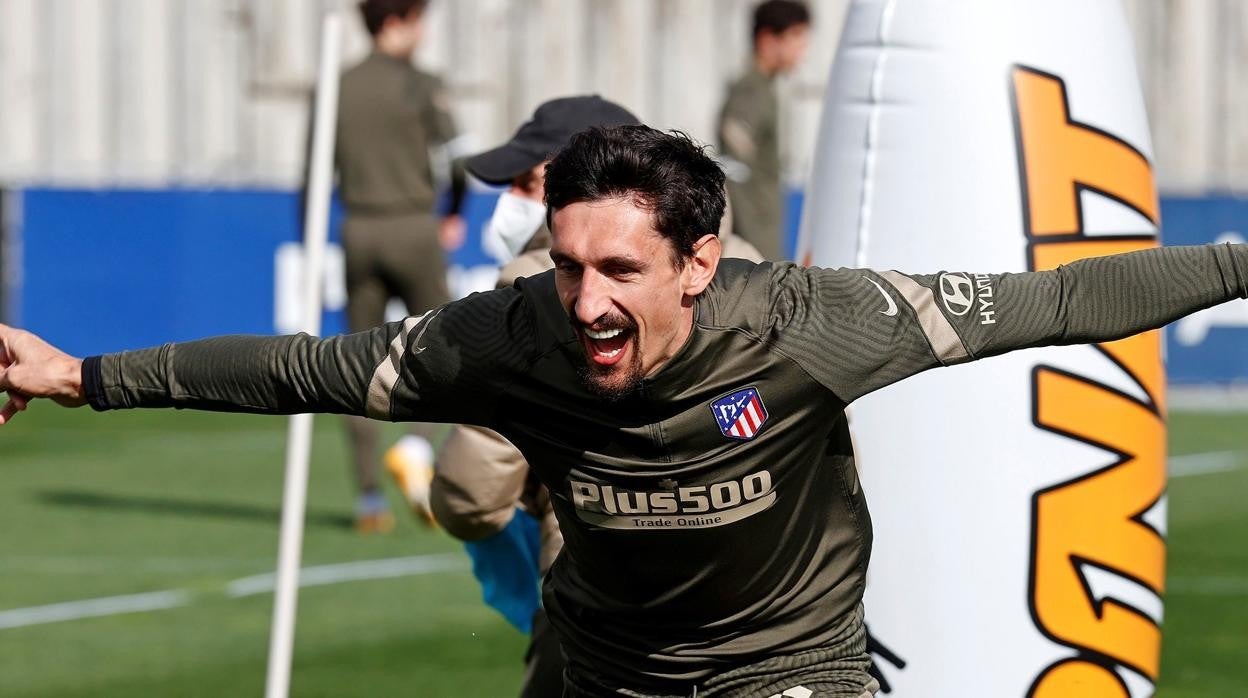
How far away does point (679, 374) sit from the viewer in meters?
3.78

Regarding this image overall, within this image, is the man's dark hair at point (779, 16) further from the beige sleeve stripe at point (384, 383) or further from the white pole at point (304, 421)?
the beige sleeve stripe at point (384, 383)

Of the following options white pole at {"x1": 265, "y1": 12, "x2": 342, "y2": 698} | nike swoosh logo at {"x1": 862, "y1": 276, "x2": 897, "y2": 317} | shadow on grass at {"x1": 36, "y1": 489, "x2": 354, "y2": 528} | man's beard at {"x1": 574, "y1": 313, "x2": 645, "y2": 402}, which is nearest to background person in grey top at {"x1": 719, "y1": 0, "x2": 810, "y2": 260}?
shadow on grass at {"x1": 36, "y1": 489, "x2": 354, "y2": 528}

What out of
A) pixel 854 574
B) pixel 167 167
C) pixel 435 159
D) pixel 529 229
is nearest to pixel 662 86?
pixel 167 167

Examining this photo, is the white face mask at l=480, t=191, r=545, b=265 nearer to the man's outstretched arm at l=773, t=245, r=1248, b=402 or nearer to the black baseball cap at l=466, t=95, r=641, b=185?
the black baseball cap at l=466, t=95, r=641, b=185

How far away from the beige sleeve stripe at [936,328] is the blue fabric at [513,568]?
1904 mm

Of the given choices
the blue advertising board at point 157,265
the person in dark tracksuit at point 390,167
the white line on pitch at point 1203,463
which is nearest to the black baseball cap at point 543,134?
the person in dark tracksuit at point 390,167

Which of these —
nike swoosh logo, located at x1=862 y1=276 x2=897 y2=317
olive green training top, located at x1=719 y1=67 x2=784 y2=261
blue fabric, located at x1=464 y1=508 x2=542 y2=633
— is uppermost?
olive green training top, located at x1=719 y1=67 x2=784 y2=261

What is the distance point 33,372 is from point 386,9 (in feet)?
21.8

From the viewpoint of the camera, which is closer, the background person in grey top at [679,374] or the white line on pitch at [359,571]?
the background person in grey top at [679,374]

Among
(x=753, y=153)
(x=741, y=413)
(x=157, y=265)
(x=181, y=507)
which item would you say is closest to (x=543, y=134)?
(x=741, y=413)

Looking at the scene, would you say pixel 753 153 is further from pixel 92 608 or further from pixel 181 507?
pixel 92 608

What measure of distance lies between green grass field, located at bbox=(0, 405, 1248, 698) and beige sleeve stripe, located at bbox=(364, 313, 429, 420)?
3.06 m

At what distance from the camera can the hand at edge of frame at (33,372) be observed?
3814 millimetres

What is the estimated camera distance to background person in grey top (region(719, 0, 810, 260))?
11711 millimetres
